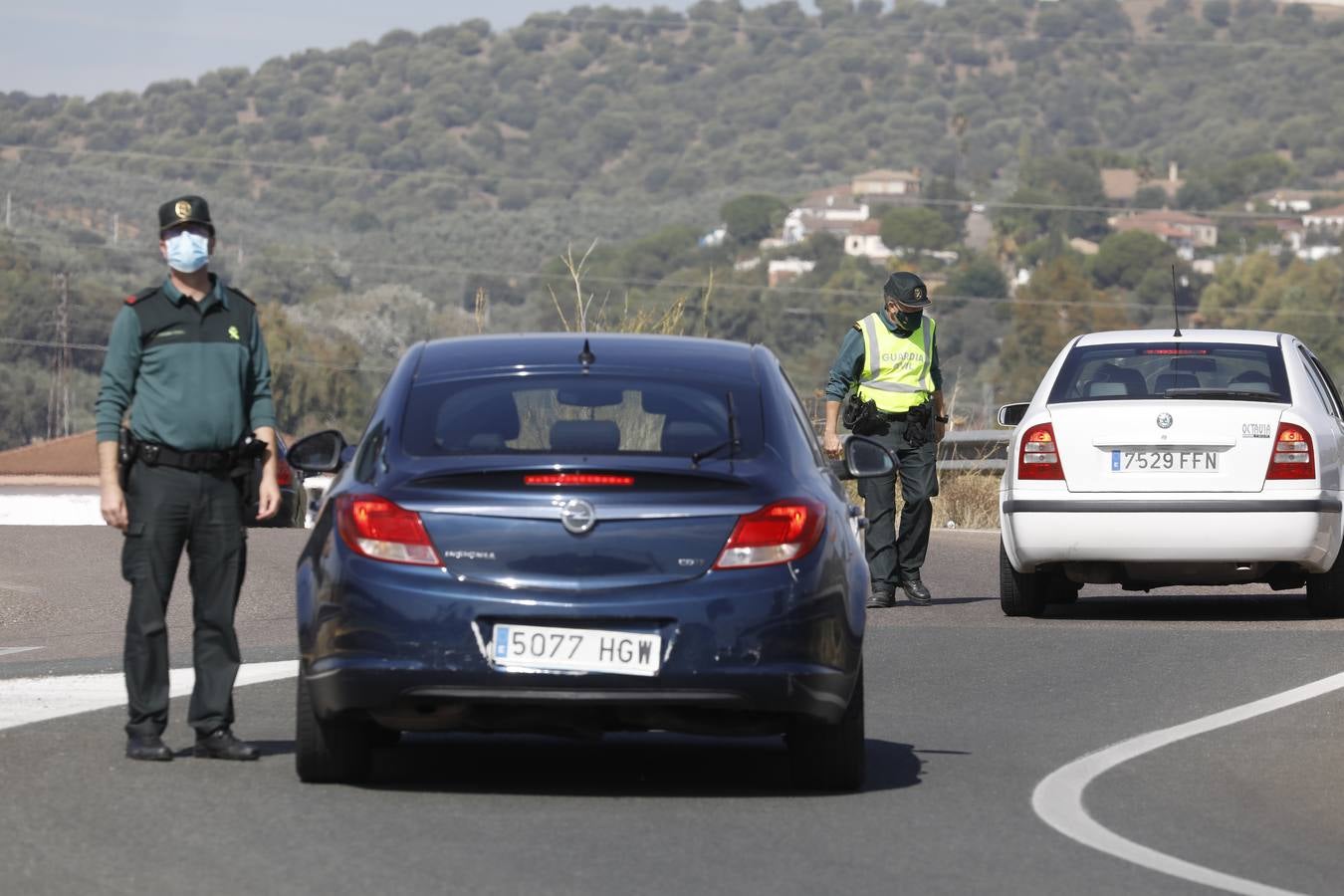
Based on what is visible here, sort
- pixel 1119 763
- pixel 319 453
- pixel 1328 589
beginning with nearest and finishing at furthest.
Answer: pixel 319 453 → pixel 1119 763 → pixel 1328 589

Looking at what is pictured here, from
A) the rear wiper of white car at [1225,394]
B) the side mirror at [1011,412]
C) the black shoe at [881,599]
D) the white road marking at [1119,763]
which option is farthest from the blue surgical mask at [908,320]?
the white road marking at [1119,763]

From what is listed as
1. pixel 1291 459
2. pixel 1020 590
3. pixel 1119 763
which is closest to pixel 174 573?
pixel 1119 763

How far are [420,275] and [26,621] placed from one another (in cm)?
18034

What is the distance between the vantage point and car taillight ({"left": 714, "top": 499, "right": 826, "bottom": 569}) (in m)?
7.64

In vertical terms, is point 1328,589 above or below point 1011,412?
below

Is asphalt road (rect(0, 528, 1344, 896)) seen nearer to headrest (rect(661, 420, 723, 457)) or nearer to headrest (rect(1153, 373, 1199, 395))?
headrest (rect(661, 420, 723, 457))

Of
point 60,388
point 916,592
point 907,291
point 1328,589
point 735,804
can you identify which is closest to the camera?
point 735,804

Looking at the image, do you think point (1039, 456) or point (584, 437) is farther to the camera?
point (1039, 456)

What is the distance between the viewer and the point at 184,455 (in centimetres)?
828

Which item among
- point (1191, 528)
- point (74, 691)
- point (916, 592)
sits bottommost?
point (916, 592)

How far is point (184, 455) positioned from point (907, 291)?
7.09 m

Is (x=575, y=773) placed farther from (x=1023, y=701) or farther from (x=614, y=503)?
(x=1023, y=701)

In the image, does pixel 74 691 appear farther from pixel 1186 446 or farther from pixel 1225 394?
pixel 1225 394

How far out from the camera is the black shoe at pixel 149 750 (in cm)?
846
